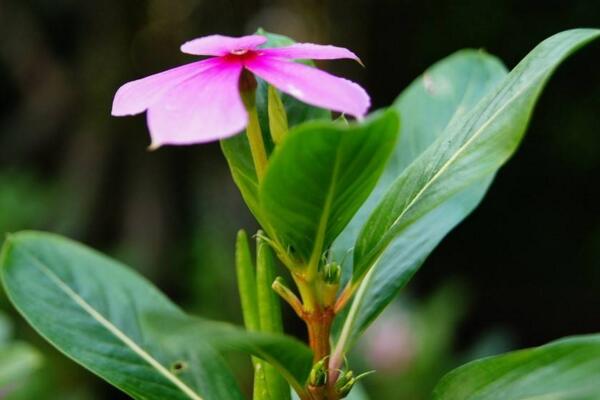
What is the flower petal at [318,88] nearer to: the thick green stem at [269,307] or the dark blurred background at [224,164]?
the thick green stem at [269,307]

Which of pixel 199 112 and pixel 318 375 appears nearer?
pixel 199 112

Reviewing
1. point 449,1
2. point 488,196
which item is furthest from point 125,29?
point 488,196

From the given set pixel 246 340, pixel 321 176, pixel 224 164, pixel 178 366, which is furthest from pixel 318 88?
pixel 224 164

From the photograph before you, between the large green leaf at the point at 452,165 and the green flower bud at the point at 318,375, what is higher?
the large green leaf at the point at 452,165

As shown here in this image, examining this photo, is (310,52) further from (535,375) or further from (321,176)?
(535,375)

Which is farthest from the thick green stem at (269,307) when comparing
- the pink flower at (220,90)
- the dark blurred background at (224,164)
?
the dark blurred background at (224,164)

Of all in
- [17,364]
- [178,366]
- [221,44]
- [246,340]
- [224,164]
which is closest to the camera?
[246,340]

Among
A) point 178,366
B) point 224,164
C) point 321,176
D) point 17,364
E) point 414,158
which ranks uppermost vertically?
point 321,176

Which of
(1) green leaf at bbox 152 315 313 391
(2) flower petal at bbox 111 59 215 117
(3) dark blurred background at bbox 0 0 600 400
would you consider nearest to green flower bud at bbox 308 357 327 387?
(1) green leaf at bbox 152 315 313 391

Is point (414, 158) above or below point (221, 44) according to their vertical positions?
below
